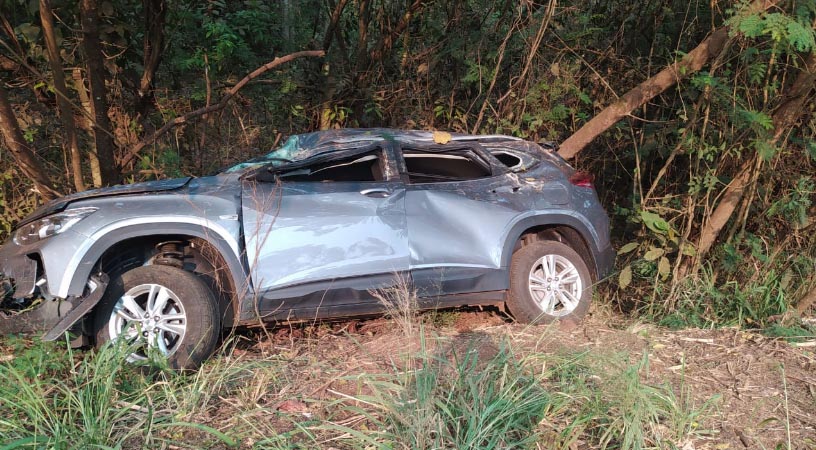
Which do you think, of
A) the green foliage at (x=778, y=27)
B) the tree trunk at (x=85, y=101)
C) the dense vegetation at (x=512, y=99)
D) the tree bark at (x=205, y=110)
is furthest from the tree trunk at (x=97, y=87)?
the green foliage at (x=778, y=27)

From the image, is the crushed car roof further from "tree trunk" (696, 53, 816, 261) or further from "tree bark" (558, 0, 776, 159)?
"tree trunk" (696, 53, 816, 261)

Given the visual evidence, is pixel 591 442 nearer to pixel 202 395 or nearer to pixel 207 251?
pixel 202 395

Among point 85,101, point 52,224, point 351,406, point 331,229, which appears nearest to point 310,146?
point 331,229

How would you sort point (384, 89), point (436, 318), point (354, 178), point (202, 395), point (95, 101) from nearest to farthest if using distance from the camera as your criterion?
point (202, 395) < point (354, 178) < point (436, 318) < point (95, 101) < point (384, 89)

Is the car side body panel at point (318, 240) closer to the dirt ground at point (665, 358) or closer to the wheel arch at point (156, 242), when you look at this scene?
the wheel arch at point (156, 242)

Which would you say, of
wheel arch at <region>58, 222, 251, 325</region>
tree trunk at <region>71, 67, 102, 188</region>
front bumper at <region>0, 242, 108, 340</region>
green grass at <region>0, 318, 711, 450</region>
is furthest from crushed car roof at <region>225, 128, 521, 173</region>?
tree trunk at <region>71, 67, 102, 188</region>

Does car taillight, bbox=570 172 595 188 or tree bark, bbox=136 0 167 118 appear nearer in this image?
car taillight, bbox=570 172 595 188

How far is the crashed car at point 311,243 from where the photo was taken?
4098mm

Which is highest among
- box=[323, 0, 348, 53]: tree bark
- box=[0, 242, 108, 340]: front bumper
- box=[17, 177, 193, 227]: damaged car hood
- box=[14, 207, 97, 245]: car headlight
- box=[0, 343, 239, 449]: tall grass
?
box=[323, 0, 348, 53]: tree bark

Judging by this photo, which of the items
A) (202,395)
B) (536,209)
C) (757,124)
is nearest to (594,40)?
(757,124)

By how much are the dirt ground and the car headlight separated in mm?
1383

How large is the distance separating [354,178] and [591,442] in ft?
9.13

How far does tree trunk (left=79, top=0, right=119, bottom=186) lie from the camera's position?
577 centimetres

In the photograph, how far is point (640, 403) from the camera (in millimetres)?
3412
